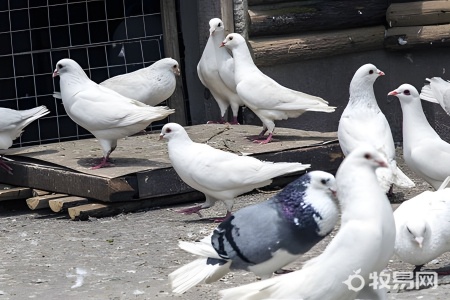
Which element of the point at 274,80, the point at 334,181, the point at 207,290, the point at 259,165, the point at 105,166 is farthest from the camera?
the point at 274,80

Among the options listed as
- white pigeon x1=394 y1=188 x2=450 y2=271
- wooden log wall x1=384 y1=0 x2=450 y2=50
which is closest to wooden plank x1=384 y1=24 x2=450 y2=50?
wooden log wall x1=384 y1=0 x2=450 y2=50

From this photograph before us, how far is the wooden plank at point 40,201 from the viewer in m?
8.59

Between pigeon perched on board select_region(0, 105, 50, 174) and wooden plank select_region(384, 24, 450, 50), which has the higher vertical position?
wooden plank select_region(384, 24, 450, 50)

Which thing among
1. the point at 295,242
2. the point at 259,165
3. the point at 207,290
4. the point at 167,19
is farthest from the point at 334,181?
the point at 167,19

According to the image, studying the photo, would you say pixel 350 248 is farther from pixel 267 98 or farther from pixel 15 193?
pixel 15 193

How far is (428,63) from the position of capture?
10.7 m

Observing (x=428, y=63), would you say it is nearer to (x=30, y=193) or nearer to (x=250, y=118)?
(x=250, y=118)

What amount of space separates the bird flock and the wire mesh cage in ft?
3.25

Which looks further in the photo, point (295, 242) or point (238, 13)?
point (238, 13)

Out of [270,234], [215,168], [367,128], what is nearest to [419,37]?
[367,128]

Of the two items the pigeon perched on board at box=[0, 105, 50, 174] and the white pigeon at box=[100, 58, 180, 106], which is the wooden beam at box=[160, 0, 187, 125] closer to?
the white pigeon at box=[100, 58, 180, 106]

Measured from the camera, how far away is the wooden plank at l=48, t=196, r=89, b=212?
27.5ft

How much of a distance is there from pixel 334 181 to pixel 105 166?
366cm

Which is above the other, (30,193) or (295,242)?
(295,242)
